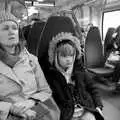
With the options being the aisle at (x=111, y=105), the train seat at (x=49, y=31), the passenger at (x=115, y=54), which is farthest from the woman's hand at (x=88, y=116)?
the passenger at (x=115, y=54)

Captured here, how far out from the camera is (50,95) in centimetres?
140

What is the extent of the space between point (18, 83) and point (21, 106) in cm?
13

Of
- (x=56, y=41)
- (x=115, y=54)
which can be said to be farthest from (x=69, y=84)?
(x=115, y=54)

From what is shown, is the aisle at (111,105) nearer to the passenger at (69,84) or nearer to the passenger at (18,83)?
the passenger at (69,84)

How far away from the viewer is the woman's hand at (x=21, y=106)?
1.16m

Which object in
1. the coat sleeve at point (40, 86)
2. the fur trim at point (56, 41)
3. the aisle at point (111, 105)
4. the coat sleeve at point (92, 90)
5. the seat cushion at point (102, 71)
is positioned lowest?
the aisle at point (111, 105)

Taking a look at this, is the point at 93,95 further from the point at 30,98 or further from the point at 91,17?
the point at 91,17

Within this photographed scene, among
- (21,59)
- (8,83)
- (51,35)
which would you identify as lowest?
(8,83)

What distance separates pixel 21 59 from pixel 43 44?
1.28 feet

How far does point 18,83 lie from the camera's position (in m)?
1.22

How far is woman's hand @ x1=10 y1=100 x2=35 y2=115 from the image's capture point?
1162 millimetres

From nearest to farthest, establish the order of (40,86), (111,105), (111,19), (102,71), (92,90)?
(40,86) < (92,90) < (111,105) < (102,71) < (111,19)

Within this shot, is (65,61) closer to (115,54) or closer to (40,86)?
(40,86)

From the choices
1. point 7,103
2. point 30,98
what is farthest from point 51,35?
point 7,103
